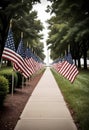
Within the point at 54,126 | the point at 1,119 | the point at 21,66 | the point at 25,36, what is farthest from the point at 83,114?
the point at 25,36

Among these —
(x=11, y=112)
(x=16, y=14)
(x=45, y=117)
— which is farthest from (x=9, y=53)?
(x=16, y=14)

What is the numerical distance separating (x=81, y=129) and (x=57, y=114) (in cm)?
220

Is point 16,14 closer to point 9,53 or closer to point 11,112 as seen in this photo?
point 9,53

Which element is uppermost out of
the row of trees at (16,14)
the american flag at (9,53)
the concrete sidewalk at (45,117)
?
the row of trees at (16,14)

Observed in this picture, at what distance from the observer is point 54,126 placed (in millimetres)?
8578

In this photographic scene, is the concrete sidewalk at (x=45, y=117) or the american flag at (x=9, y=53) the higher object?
the american flag at (x=9, y=53)

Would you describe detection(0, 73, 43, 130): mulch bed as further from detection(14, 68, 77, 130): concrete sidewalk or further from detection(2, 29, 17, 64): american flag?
detection(2, 29, 17, 64): american flag

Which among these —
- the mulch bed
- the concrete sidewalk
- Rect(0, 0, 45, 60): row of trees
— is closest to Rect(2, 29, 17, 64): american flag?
the mulch bed

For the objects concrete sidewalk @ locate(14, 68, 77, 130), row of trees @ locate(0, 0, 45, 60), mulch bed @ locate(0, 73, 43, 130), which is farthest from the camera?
row of trees @ locate(0, 0, 45, 60)

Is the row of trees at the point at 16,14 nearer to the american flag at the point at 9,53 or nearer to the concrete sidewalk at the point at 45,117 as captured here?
the american flag at the point at 9,53

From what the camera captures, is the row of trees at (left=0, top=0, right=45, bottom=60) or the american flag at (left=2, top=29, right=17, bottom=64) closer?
the american flag at (left=2, top=29, right=17, bottom=64)

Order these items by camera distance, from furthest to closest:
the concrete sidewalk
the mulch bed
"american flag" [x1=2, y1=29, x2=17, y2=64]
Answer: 1. "american flag" [x1=2, y1=29, x2=17, y2=64]
2. the mulch bed
3. the concrete sidewalk

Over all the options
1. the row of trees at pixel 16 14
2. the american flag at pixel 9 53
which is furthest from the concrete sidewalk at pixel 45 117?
the row of trees at pixel 16 14

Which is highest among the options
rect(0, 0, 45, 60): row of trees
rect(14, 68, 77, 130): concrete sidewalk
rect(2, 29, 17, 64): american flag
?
rect(0, 0, 45, 60): row of trees
